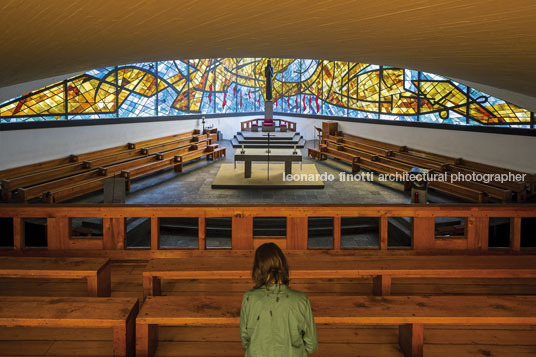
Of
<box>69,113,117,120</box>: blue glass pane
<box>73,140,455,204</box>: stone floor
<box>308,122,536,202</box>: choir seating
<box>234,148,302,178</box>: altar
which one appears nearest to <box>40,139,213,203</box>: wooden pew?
<box>73,140,455,204</box>: stone floor

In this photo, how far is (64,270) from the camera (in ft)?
8.61

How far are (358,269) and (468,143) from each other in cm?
764

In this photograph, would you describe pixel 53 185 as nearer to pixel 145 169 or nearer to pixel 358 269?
pixel 145 169

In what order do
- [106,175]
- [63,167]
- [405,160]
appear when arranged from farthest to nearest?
[405,160] → [106,175] → [63,167]

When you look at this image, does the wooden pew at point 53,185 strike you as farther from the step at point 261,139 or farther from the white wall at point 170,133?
the step at point 261,139

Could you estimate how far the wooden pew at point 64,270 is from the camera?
263 centimetres

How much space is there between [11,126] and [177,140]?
526 cm

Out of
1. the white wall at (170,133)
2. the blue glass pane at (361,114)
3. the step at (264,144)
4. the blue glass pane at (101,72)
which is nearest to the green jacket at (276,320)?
the white wall at (170,133)

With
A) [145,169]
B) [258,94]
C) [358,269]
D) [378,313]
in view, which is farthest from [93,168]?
[258,94]

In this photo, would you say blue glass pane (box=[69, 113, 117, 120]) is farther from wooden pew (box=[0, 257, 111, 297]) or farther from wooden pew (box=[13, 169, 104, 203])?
wooden pew (box=[0, 257, 111, 297])

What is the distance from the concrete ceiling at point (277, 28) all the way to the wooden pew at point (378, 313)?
4.76ft

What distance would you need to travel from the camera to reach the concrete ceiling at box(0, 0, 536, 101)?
1945 mm

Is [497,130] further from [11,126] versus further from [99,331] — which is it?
[11,126]

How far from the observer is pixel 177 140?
40.8 ft
